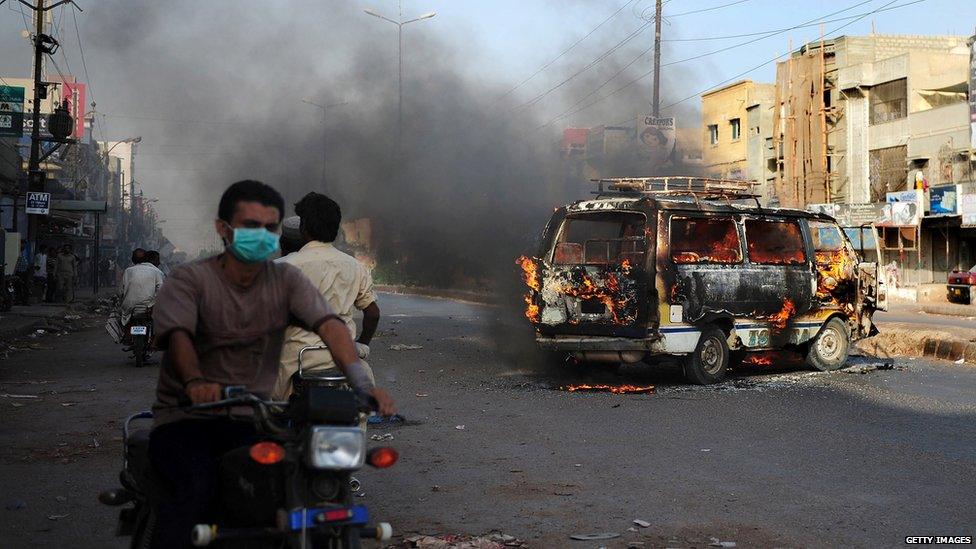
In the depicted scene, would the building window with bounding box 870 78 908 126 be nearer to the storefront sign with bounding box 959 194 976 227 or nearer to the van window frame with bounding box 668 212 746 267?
the storefront sign with bounding box 959 194 976 227

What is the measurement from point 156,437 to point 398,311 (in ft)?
78.2

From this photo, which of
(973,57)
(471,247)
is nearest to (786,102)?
(973,57)

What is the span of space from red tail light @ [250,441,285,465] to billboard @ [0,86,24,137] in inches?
968

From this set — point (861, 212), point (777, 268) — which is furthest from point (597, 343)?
point (861, 212)

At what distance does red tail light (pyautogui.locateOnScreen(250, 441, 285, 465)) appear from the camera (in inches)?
108

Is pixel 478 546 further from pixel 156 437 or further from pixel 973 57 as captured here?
pixel 973 57

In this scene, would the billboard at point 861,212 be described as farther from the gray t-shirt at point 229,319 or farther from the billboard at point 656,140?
the gray t-shirt at point 229,319

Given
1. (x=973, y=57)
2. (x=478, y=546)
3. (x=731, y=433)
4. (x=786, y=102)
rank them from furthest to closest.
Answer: (x=786, y=102) → (x=973, y=57) → (x=731, y=433) → (x=478, y=546)

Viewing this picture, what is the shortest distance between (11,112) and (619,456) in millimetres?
22594

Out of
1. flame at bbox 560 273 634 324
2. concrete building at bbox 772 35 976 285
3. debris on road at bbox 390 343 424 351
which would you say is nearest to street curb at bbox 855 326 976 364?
flame at bbox 560 273 634 324

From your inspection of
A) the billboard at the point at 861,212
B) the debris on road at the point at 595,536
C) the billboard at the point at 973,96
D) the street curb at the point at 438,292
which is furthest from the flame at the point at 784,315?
the billboard at the point at 861,212

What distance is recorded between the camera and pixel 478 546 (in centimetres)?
455

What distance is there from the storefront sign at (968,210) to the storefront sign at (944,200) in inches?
21.8

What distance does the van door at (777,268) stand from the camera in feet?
37.9
